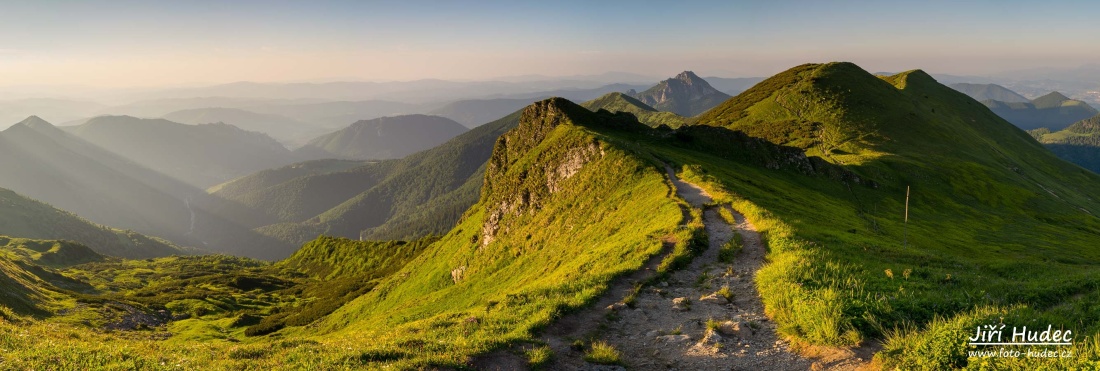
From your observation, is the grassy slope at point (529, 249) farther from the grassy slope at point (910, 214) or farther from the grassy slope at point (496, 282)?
the grassy slope at point (910, 214)

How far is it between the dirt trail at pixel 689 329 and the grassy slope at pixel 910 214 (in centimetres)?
79

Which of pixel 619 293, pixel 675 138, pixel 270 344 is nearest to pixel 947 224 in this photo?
pixel 675 138

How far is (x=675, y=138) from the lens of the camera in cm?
7831

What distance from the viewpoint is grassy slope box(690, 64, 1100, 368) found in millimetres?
13312

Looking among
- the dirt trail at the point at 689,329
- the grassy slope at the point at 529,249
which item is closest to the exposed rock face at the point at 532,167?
the grassy slope at the point at 529,249

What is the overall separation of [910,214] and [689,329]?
6979cm

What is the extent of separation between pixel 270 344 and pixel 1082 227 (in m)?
113

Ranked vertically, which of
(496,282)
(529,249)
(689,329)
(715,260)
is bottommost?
(496,282)

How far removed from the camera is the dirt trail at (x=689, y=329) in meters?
13.0

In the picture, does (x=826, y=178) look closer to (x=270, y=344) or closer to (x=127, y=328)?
(x=270, y=344)

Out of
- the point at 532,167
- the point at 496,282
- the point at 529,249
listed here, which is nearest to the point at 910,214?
the point at 529,249

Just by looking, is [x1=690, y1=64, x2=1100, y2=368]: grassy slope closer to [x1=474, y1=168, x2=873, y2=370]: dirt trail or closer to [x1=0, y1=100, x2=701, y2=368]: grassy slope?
[x1=474, y1=168, x2=873, y2=370]: dirt trail

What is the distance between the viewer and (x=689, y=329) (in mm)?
16016

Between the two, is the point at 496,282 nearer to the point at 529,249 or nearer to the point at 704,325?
the point at 529,249
